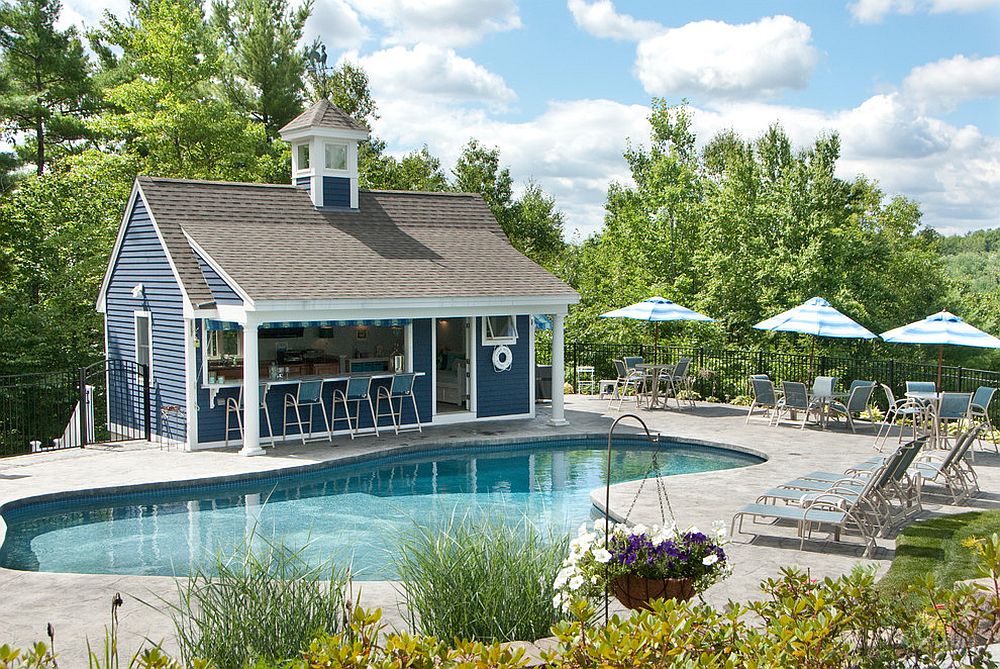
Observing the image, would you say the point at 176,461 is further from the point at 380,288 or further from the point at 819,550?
the point at 819,550

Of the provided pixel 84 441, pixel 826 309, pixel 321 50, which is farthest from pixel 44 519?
pixel 321 50

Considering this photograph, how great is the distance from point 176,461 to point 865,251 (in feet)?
60.9

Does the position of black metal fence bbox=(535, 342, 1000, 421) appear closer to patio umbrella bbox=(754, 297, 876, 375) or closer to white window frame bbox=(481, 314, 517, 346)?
A: patio umbrella bbox=(754, 297, 876, 375)

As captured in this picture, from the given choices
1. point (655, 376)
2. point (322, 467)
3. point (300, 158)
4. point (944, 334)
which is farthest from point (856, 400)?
point (300, 158)

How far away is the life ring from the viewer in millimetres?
17891

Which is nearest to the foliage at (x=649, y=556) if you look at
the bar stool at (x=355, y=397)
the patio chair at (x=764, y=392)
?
the bar stool at (x=355, y=397)

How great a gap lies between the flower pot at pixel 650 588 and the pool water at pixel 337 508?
2.13m

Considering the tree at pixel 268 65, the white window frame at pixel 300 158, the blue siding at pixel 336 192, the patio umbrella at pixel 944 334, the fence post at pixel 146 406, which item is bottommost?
the fence post at pixel 146 406

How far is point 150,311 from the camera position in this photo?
54.0ft

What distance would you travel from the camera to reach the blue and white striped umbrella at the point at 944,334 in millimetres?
15708

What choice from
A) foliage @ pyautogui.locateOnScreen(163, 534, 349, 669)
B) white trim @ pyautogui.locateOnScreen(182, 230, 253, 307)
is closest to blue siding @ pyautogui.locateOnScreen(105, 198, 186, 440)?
white trim @ pyautogui.locateOnScreen(182, 230, 253, 307)

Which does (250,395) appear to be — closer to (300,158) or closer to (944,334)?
(300,158)

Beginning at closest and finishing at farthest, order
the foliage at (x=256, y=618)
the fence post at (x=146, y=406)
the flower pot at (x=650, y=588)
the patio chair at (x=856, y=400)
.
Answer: the foliage at (x=256, y=618) < the flower pot at (x=650, y=588) < the fence post at (x=146, y=406) < the patio chair at (x=856, y=400)

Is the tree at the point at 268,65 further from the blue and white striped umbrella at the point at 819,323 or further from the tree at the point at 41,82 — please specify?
the blue and white striped umbrella at the point at 819,323
